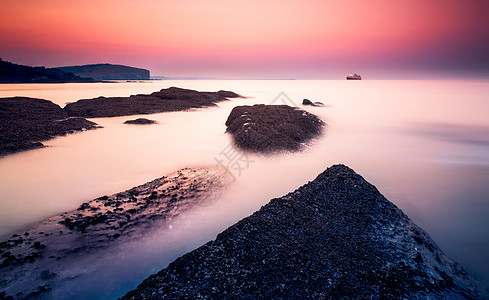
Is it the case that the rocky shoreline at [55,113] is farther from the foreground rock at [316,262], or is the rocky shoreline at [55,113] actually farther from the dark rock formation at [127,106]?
the foreground rock at [316,262]

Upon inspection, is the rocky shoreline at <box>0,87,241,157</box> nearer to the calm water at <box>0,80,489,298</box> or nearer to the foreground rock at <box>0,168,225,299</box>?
the calm water at <box>0,80,489,298</box>

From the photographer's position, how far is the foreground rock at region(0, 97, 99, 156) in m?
10.8

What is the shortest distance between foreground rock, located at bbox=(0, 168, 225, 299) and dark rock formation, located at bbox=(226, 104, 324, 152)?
3.80m

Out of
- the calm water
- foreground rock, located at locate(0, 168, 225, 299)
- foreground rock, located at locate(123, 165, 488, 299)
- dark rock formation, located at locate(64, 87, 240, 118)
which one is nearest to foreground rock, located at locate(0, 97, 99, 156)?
the calm water

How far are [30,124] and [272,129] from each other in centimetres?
1320

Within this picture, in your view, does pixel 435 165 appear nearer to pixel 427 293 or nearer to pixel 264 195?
pixel 264 195

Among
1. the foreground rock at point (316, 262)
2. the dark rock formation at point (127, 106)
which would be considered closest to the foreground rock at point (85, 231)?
the foreground rock at point (316, 262)

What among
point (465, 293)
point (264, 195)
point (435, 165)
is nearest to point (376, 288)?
point (465, 293)

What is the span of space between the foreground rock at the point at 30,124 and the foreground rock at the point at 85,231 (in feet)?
22.4

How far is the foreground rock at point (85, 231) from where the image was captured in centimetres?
385

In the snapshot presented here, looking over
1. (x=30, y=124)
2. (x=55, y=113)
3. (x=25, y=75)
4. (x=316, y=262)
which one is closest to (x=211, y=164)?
(x=316, y=262)

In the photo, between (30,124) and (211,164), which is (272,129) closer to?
(211,164)

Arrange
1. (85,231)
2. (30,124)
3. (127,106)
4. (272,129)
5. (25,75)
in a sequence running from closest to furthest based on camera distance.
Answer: (85,231) → (272,129) → (30,124) → (127,106) → (25,75)

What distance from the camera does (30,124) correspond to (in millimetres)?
14133
